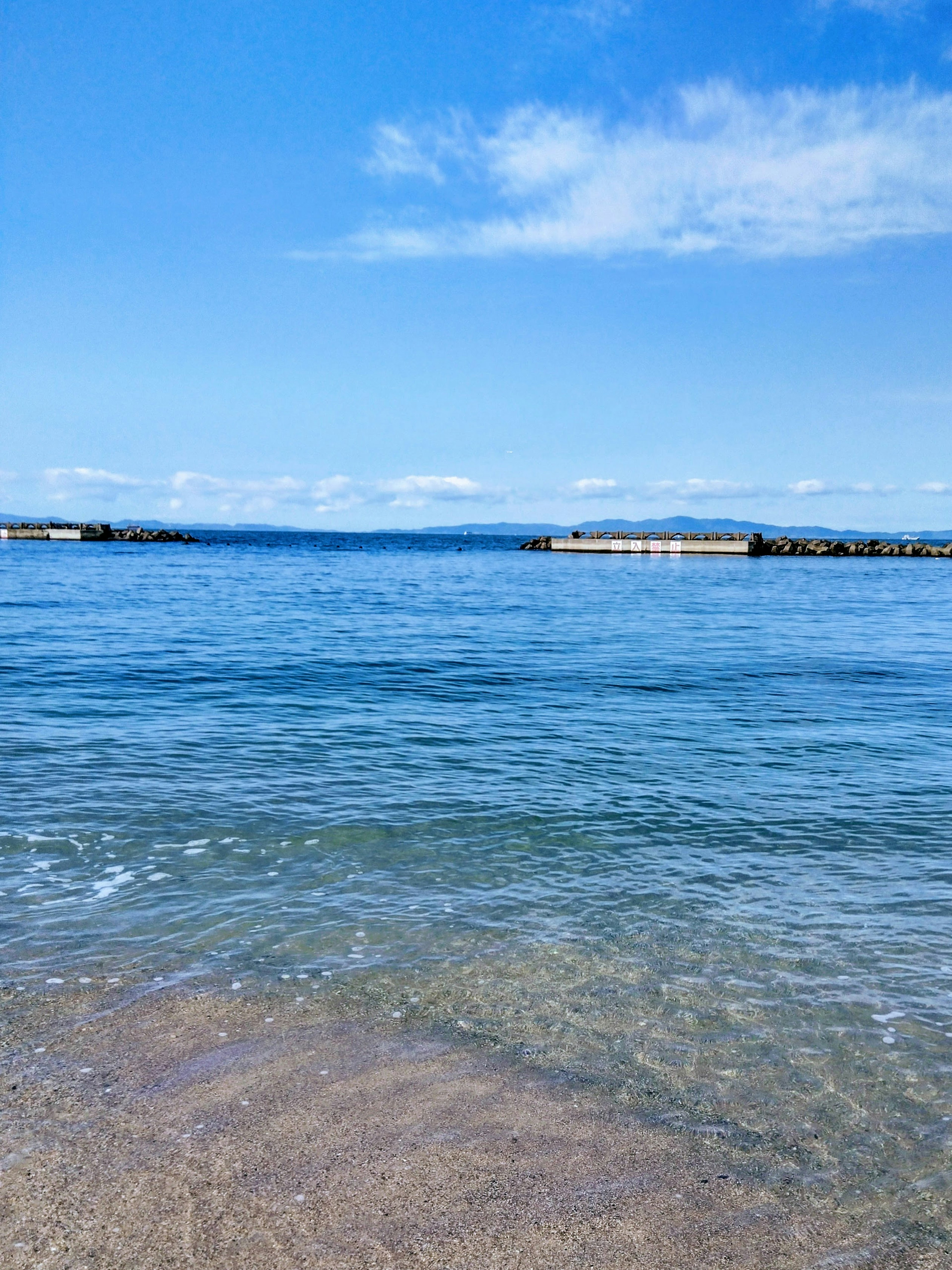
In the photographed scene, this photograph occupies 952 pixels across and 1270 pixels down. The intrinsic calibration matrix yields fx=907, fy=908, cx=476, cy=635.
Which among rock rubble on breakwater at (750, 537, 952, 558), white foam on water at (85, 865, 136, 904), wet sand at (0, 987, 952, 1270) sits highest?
rock rubble on breakwater at (750, 537, 952, 558)

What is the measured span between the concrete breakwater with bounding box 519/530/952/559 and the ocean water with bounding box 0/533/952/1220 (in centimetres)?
9970

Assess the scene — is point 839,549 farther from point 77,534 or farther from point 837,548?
point 77,534

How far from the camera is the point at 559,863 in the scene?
971 centimetres

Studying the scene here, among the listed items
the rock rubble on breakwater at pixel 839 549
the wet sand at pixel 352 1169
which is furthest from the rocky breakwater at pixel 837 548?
the wet sand at pixel 352 1169

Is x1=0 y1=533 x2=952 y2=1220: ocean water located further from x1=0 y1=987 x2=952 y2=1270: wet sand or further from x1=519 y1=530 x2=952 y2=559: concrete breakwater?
x1=519 y1=530 x2=952 y2=559: concrete breakwater

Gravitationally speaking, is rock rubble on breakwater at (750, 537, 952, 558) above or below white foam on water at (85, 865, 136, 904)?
above

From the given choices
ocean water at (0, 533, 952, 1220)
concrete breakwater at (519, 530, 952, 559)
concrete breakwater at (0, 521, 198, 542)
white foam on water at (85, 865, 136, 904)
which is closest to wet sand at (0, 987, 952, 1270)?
ocean water at (0, 533, 952, 1220)

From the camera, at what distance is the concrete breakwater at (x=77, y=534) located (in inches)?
5999

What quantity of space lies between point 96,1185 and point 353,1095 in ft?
4.74

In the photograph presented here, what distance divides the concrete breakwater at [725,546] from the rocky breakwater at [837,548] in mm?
73

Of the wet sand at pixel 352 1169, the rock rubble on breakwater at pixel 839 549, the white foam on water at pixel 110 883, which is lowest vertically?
the white foam on water at pixel 110 883

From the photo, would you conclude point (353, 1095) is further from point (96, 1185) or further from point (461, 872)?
point (461, 872)

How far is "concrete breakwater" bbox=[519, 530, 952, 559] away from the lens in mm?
122000

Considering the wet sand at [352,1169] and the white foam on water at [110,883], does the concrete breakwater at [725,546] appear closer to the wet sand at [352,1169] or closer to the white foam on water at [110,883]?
the white foam on water at [110,883]
